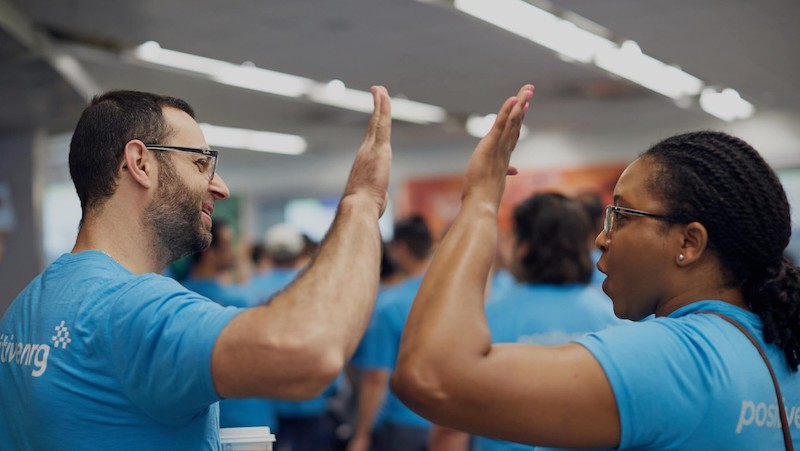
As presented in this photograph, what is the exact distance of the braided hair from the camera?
4.92 ft

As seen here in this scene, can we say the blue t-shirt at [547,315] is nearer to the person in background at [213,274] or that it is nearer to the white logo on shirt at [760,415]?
the white logo on shirt at [760,415]

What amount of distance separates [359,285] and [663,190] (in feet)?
1.88

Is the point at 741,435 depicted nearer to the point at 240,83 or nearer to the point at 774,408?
the point at 774,408

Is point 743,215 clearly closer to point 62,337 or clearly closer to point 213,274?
point 62,337

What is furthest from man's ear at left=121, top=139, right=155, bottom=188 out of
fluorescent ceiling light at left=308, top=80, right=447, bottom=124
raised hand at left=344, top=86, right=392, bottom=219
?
fluorescent ceiling light at left=308, top=80, right=447, bottom=124

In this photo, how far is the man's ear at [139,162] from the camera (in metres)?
1.64

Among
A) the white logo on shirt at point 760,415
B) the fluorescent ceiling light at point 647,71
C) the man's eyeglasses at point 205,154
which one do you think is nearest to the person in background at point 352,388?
the fluorescent ceiling light at point 647,71

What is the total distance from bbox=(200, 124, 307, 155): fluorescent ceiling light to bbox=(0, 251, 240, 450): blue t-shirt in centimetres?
863

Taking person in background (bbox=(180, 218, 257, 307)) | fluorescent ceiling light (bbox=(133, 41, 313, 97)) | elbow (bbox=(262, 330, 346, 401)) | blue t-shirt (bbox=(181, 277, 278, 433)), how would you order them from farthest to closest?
fluorescent ceiling light (bbox=(133, 41, 313, 97))
person in background (bbox=(180, 218, 257, 307))
blue t-shirt (bbox=(181, 277, 278, 433))
elbow (bbox=(262, 330, 346, 401))

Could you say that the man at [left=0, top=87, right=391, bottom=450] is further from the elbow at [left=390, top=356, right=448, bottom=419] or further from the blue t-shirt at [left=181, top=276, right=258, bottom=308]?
the blue t-shirt at [left=181, top=276, right=258, bottom=308]

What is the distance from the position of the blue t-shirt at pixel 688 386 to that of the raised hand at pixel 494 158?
305mm

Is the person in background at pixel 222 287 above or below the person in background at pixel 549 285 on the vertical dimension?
below

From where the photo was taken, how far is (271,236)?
7.05 meters

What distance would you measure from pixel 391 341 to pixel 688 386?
3540 mm
